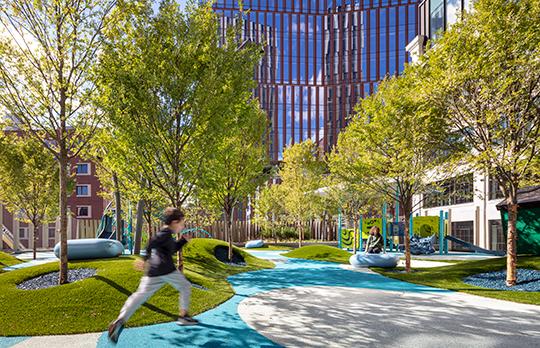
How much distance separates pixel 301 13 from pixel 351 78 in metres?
18.2

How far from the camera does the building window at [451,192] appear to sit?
15.2m

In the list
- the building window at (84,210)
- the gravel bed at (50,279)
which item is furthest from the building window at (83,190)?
the gravel bed at (50,279)

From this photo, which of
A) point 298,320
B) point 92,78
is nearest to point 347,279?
point 298,320

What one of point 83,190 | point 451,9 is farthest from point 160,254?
point 83,190

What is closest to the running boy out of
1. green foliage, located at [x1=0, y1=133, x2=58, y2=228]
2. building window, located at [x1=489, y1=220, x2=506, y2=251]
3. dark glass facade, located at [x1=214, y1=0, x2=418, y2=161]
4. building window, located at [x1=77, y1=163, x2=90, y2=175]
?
green foliage, located at [x1=0, y1=133, x2=58, y2=228]

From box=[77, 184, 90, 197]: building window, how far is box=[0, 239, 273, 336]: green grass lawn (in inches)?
1693

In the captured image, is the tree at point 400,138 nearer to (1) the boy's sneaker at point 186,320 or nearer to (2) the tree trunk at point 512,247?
(2) the tree trunk at point 512,247

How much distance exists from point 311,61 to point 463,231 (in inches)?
2204

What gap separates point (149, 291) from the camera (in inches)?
240

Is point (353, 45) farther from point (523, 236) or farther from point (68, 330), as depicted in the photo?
point (68, 330)

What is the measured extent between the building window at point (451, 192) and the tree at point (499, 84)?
2.48 meters

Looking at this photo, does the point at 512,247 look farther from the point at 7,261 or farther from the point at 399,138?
the point at 7,261

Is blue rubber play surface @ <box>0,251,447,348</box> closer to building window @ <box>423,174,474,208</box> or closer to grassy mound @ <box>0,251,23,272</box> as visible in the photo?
building window @ <box>423,174,474,208</box>

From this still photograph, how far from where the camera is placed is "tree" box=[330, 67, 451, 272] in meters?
13.7
